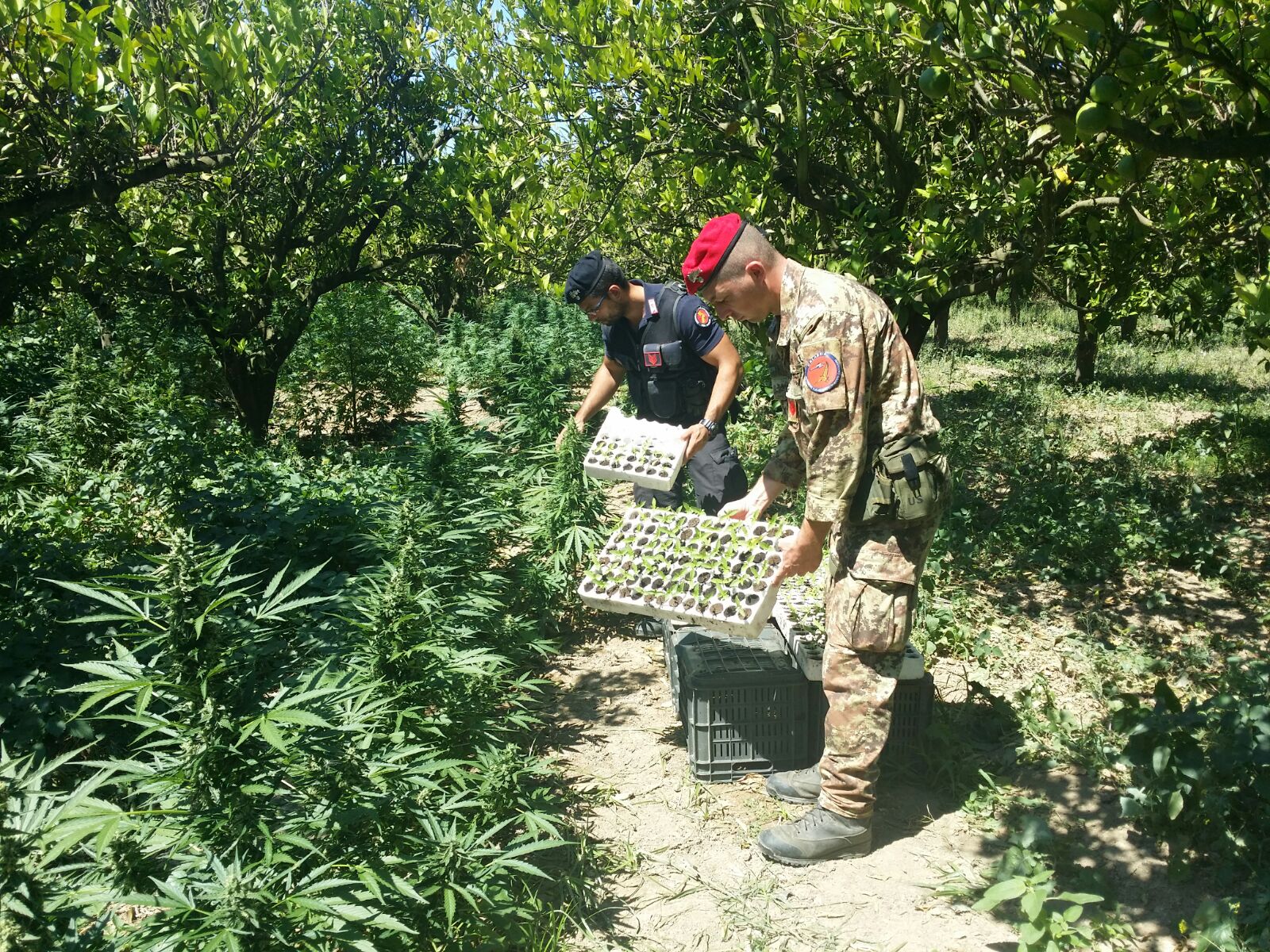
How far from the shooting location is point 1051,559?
5.29 m

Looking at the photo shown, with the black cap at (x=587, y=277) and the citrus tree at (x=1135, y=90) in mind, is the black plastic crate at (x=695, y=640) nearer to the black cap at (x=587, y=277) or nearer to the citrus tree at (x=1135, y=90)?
the black cap at (x=587, y=277)

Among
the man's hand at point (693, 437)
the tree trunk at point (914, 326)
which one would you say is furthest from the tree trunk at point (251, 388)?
the tree trunk at point (914, 326)

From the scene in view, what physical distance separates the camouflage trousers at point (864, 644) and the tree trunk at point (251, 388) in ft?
20.5

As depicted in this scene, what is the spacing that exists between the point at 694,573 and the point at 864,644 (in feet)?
2.22


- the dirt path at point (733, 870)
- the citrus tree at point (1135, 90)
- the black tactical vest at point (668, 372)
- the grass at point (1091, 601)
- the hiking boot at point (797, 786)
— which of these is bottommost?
the dirt path at point (733, 870)

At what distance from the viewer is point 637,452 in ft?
13.9

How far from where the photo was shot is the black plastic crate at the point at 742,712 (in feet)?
10.7

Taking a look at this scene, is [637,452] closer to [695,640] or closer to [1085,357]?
[695,640]

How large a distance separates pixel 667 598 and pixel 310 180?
6.49 metres

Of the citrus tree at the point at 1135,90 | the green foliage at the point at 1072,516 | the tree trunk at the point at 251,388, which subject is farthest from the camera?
the tree trunk at the point at 251,388

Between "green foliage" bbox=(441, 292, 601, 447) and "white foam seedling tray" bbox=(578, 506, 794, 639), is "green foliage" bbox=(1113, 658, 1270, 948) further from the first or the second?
"green foliage" bbox=(441, 292, 601, 447)

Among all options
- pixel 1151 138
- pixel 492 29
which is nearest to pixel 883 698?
pixel 1151 138

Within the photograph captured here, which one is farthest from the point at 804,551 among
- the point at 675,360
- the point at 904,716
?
the point at 675,360

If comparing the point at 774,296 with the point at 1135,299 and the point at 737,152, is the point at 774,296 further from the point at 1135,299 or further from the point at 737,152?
the point at 1135,299
